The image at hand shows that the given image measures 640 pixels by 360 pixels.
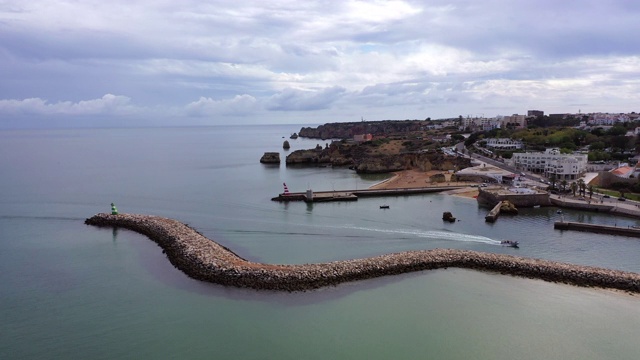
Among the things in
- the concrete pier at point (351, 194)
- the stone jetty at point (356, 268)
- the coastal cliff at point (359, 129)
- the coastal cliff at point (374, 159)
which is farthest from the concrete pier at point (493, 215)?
the coastal cliff at point (359, 129)

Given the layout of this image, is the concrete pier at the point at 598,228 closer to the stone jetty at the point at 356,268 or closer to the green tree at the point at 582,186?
the stone jetty at the point at 356,268

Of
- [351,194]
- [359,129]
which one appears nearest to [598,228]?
[351,194]

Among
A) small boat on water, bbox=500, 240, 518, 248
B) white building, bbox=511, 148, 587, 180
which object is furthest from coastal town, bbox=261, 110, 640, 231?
small boat on water, bbox=500, 240, 518, 248

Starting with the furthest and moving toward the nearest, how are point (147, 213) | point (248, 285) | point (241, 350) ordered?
1. point (147, 213)
2. point (248, 285)
3. point (241, 350)

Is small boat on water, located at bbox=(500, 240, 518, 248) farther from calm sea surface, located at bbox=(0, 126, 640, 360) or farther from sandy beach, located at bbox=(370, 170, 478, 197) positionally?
sandy beach, located at bbox=(370, 170, 478, 197)

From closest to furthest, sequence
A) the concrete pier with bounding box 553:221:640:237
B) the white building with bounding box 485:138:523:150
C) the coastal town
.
Answer: the concrete pier with bounding box 553:221:640:237, the coastal town, the white building with bounding box 485:138:523:150

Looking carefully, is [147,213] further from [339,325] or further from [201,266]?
[339,325]

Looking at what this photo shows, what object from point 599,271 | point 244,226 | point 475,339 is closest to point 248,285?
point 475,339
